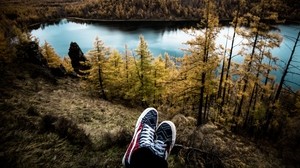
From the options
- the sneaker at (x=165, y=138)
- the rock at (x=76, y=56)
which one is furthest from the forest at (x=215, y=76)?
the sneaker at (x=165, y=138)

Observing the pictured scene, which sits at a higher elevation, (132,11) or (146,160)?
(146,160)

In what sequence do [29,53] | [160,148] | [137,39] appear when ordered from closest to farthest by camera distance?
[160,148], [29,53], [137,39]

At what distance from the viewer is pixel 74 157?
390 centimetres

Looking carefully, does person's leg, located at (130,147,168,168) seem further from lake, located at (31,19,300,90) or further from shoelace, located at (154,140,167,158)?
lake, located at (31,19,300,90)

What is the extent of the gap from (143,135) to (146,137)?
87 mm

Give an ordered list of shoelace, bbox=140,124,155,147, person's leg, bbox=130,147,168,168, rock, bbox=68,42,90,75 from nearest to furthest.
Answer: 1. person's leg, bbox=130,147,168,168
2. shoelace, bbox=140,124,155,147
3. rock, bbox=68,42,90,75

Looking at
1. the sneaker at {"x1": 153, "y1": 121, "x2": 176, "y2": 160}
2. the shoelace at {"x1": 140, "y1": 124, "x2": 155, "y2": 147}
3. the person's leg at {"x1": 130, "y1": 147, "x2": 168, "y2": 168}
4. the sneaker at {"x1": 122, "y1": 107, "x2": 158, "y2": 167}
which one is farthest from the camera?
the sneaker at {"x1": 153, "y1": 121, "x2": 176, "y2": 160}

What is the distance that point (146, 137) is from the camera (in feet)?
12.9

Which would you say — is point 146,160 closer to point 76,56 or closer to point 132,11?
point 76,56

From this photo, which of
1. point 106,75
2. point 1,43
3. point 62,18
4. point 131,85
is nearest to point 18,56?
point 1,43

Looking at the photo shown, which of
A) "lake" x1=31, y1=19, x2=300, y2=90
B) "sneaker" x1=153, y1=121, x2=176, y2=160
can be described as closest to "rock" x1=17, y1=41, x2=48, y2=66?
"sneaker" x1=153, y1=121, x2=176, y2=160

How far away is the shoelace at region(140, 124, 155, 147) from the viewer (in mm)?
3573

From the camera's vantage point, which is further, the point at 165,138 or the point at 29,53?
the point at 29,53

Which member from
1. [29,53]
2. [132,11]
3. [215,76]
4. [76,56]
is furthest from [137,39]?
[215,76]
